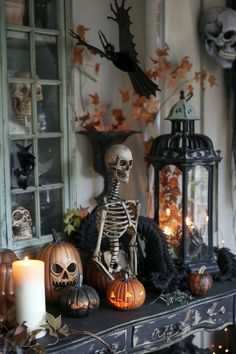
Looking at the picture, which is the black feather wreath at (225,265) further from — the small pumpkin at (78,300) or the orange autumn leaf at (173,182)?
the small pumpkin at (78,300)

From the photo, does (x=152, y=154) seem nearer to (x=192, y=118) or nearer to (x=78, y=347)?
(x=192, y=118)

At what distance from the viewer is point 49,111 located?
1.83m

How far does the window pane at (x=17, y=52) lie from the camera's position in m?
1.70

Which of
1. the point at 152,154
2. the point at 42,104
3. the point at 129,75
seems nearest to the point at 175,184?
the point at 152,154

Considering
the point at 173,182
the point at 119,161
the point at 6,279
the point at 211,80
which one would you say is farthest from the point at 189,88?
the point at 6,279

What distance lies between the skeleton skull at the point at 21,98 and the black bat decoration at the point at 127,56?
1.06 feet

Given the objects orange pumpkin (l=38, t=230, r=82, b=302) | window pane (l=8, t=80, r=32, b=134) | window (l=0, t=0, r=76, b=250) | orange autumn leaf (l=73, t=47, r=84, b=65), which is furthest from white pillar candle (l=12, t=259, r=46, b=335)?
orange autumn leaf (l=73, t=47, r=84, b=65)

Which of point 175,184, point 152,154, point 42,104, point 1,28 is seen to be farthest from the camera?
point 175,184

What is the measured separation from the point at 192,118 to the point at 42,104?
537 millimetres

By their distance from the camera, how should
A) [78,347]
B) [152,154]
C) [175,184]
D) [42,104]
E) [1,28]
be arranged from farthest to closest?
[175,184]
[152,154]
[42,104]
[1,28]
[78,347]

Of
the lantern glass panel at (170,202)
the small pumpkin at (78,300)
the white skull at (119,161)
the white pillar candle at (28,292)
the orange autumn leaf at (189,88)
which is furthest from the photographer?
the orange autumn leaf at (189,88)

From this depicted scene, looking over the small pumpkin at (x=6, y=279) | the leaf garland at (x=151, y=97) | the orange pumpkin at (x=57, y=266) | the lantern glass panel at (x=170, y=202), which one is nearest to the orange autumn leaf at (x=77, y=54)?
the leaf garland at (x=151, y=97)

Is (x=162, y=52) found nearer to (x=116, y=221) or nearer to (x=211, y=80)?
(x=211, y=80)

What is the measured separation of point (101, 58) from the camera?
206 centimetres
